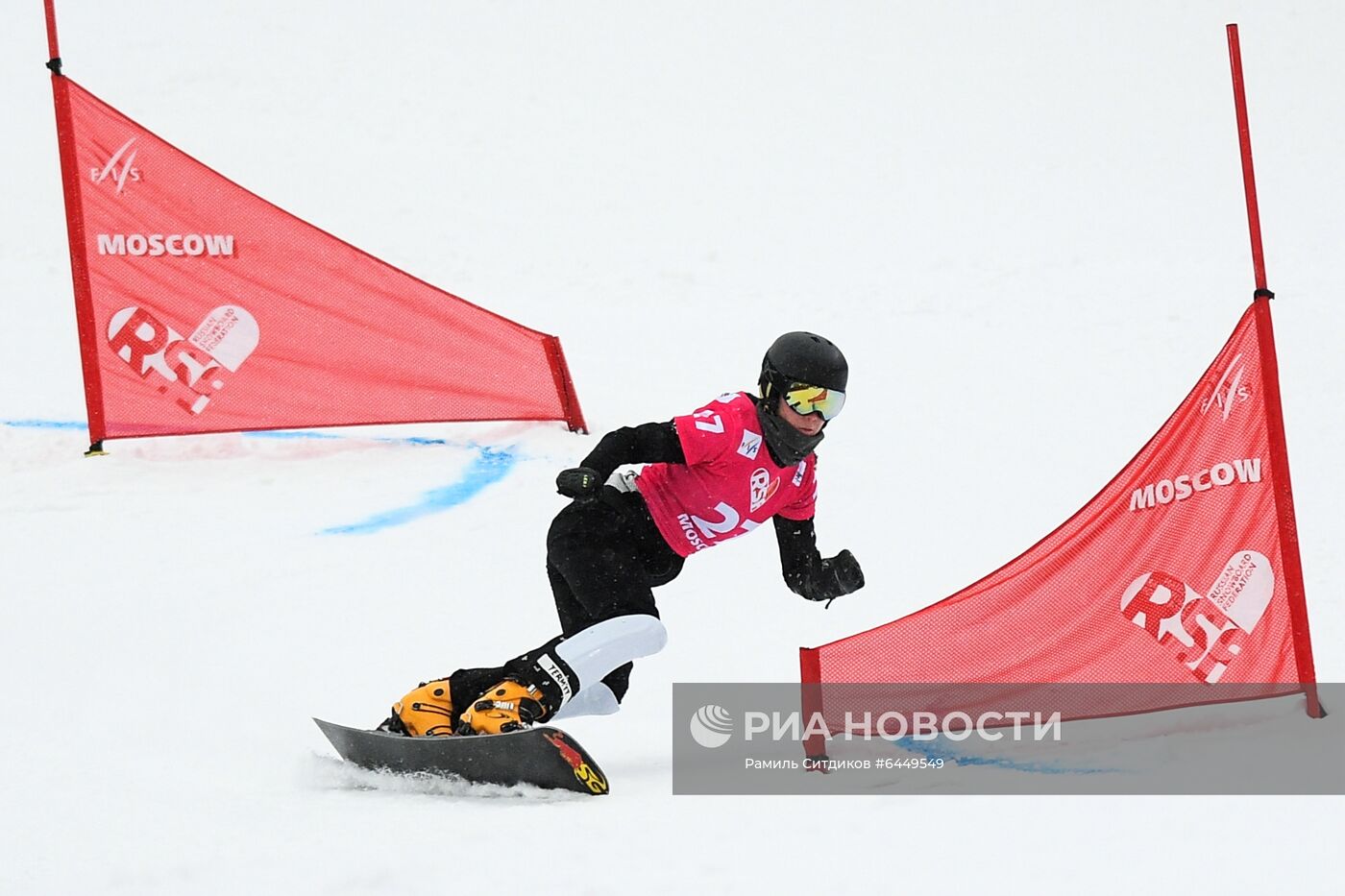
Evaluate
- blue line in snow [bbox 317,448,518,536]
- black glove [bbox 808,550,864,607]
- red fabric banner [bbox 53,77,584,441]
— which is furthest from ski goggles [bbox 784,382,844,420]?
red fabric banner [bbox 53,77,584,441]

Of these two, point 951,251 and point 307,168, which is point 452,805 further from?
point 307,168

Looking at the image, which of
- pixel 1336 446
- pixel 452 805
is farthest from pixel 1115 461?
pixel 452 805

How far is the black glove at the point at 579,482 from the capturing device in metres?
3.97

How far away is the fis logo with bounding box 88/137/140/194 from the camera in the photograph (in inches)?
301

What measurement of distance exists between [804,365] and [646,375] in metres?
5.54

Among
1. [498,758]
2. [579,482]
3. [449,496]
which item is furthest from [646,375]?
[498,758]

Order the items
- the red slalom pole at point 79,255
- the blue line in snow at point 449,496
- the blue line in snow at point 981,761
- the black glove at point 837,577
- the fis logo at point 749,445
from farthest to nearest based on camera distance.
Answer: the red slalom pole at point 79,255 → the blue line in snow at point 449,496 → the black glove at point 837,577 → the fis logo at point 749,445 → the blue line in snow at point 981,761

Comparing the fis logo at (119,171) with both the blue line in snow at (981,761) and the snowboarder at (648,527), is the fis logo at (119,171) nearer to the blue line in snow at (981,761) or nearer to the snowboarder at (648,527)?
the snowboarder at (648,527)

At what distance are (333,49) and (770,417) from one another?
13.0 m

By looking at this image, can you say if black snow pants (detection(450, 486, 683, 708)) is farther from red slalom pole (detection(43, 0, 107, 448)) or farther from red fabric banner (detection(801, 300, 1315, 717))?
red slalom pole (detection(43, 0, 107, 448))

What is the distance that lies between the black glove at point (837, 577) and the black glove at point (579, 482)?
2.61 feet

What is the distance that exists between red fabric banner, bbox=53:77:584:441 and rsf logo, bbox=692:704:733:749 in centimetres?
374

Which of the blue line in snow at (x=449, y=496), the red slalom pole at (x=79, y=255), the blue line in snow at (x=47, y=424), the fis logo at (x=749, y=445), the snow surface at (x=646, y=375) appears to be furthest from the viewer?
the blue line in snow at (x=47, y=424)

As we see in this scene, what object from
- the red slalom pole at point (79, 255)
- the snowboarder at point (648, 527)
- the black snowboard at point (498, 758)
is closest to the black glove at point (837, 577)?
the snowboarder at point (648, 527)
